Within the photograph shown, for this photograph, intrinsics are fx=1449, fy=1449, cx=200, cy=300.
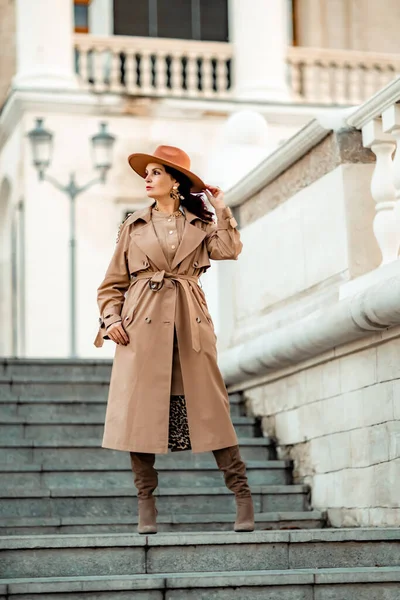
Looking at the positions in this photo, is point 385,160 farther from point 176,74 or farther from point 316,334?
point 176,74

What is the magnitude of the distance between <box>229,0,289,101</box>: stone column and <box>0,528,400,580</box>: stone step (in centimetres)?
1466

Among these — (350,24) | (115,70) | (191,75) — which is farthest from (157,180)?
(350,24)

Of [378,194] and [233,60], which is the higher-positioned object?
[233,60]

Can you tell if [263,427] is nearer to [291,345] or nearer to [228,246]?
[291,345]

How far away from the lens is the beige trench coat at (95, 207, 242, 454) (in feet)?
21.8

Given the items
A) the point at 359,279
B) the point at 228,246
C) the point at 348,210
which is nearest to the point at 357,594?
the point at 228,246

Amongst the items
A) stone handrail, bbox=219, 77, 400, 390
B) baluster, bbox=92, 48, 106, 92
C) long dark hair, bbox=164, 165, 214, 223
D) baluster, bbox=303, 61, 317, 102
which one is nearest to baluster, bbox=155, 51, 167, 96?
baluster, bbox=92, 48, 106, 92

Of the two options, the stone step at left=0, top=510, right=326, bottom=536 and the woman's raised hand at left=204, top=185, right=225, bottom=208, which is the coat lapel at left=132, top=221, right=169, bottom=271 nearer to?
the woman's raised hand at left=204, top=185, right=225, bottom=208

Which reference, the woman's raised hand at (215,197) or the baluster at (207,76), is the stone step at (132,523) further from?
the baluster at (207,76)

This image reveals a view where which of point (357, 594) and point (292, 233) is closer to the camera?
point (357, 594)

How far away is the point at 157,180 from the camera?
6.88m

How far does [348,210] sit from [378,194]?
490mm

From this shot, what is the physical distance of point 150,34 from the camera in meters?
21.8

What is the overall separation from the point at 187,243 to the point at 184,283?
0.63ft
